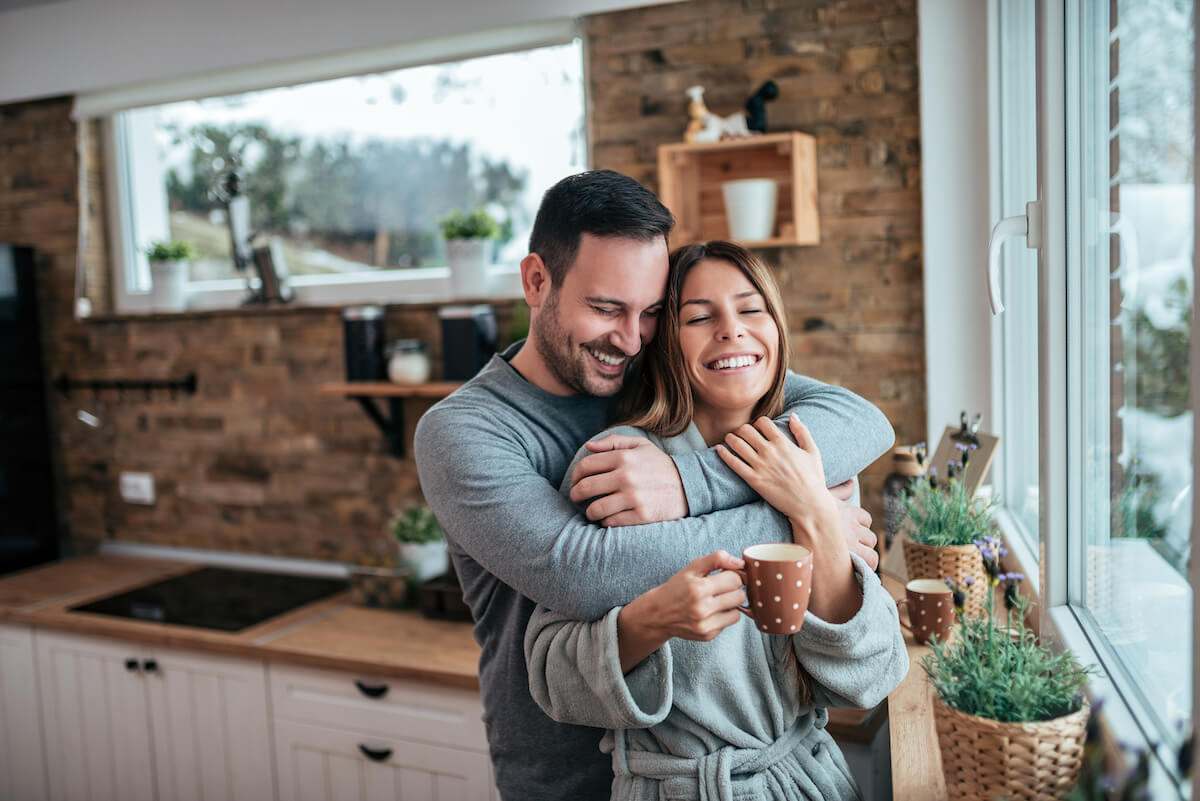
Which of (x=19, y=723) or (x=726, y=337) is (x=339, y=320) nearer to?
(x=19, y=723)

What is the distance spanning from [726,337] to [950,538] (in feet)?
1.98

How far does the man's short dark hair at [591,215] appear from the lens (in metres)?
1.39

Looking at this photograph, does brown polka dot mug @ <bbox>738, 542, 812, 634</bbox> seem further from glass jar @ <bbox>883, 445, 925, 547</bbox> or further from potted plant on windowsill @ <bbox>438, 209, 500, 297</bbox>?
potted plant on windowsill @ <bbox>438, 209, 500, 297</bbox>

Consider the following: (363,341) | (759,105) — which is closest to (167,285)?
(363,341)

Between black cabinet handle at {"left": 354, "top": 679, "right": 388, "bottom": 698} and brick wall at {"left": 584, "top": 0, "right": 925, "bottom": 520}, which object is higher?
brick wall at {"left": 584, "top": 0, "right": 925, "bottom": 520}

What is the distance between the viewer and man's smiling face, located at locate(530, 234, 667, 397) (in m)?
1.38

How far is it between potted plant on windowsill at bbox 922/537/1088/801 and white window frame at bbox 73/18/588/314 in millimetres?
2045

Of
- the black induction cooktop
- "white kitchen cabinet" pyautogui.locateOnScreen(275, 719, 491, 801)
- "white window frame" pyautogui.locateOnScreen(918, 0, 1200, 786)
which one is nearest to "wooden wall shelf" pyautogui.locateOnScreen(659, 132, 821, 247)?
"white window frame" pyautogui.locateOnScreen(918, 0, 1200, 786)

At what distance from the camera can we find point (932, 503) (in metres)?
1.66

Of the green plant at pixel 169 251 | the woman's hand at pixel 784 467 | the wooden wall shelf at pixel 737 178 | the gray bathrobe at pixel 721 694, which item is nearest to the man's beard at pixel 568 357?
the woman's hand at pixel 784 467

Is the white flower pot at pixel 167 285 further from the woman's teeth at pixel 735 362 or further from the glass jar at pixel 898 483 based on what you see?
the woman's teeth at pixel 735 362

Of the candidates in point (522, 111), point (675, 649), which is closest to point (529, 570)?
point (675, 649)

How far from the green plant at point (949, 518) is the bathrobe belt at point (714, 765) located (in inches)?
20.7

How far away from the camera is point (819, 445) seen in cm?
130
